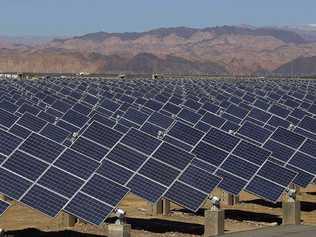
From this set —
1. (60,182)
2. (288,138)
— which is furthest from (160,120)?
(60,182)

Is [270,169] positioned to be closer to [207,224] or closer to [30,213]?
[207,224]

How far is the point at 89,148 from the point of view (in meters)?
27.5

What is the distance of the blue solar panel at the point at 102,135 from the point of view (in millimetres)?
28188

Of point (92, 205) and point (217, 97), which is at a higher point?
point (92, 205)

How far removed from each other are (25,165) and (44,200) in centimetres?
137

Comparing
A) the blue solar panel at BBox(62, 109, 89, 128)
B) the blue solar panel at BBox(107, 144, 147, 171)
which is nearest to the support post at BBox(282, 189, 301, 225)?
the blue solar panel at BBox(107, 144, 147, 171)

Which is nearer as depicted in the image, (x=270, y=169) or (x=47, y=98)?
(x=270, y=169)

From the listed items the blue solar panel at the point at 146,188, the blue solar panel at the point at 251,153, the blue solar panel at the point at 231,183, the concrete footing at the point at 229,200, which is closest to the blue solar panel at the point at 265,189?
the blue solar panel at the point at 231,183

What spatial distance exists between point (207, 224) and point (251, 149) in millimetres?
5919

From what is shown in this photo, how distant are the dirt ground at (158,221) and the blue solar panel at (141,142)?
7.72 feet

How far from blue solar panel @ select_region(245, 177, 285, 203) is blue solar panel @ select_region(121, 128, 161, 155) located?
3125mm

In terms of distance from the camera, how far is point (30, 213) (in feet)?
107

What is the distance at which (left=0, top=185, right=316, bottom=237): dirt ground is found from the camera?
28375mm

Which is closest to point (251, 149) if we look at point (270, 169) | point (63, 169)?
point (270, 169)
